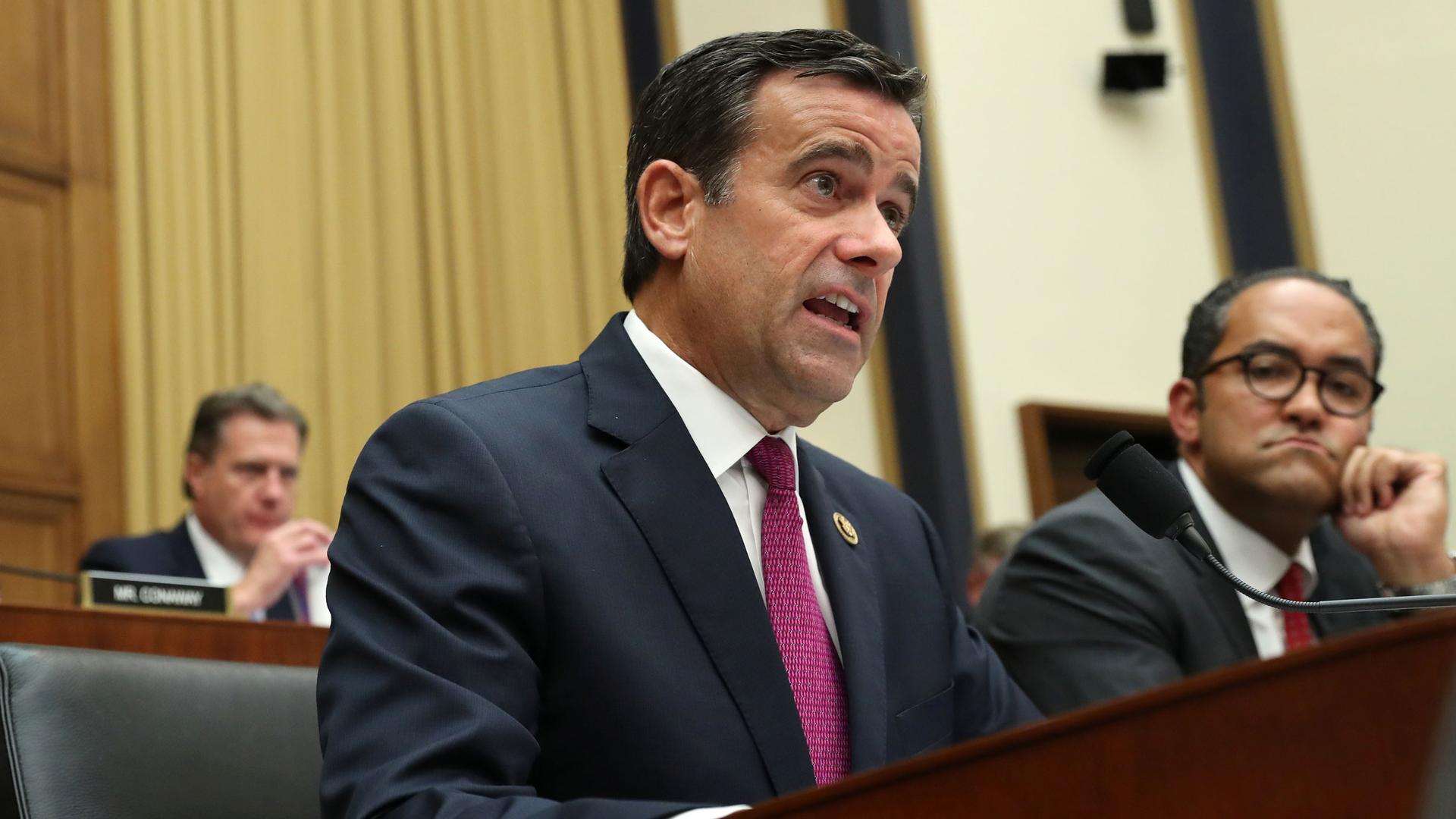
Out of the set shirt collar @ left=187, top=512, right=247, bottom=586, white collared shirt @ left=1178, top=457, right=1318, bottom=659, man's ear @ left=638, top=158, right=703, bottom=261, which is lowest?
white collared shirt @ left=1178, top=457, right=1318, bottom=659

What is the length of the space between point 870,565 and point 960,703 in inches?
7.7

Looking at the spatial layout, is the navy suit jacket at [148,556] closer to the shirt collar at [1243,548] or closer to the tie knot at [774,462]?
the shirt collar at [1243,548]

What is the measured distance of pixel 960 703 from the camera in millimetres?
1924

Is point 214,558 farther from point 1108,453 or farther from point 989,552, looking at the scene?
point 1108,453

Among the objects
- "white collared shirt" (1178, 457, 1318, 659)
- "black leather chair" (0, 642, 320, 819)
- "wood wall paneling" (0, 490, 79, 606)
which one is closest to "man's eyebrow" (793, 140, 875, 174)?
"black leather chair" (0, 642, 320, 819)

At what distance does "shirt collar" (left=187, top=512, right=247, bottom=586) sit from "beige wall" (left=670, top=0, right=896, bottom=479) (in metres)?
1.95

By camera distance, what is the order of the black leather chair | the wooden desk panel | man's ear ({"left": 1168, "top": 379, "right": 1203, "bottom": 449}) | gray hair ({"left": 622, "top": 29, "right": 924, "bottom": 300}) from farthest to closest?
1. man's ear ({"left": 1168, "top": 379, "right": 1203, "bottom": 449})
2. the wooden desk panel
3. gray hair ({"left": 622, "top": 29, "right": 924, "bottom": 300})
4. the black leather chair

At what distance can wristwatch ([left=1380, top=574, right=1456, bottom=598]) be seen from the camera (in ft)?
8.60

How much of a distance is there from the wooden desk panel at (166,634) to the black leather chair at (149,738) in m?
0.29

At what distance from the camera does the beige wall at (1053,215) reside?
18.7 feet

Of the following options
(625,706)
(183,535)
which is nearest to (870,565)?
(625,706)

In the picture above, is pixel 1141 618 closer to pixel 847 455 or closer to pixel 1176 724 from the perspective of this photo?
pixel 1176 724

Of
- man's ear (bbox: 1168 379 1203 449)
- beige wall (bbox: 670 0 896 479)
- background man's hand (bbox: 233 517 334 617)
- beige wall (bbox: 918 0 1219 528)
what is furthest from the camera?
beige wall (bbox: 918 0 1219 528)

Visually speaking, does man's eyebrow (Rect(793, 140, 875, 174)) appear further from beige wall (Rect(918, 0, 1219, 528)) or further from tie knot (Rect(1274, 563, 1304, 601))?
beige wall (Rect(918, 0, 1219, 528))
